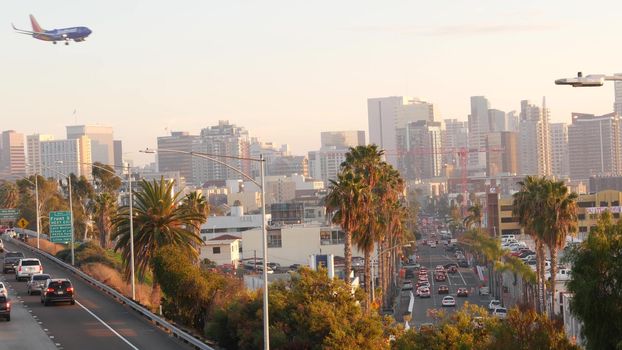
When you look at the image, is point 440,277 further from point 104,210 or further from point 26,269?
point 26,269

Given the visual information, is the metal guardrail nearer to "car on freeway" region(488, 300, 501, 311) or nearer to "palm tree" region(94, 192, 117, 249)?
"palm tree" region(94, 192, 117, 249)

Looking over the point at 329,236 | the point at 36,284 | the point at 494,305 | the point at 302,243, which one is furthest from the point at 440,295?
the point at 36,284

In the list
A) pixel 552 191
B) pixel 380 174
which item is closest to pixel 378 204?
pixel 380 174

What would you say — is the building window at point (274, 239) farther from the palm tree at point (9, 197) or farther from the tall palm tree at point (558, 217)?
the tall palm tree at point (558, 217)

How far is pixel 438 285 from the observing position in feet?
407

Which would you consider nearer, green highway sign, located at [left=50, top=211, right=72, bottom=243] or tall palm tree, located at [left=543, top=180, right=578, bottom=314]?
tall palm tree, located at [left=543, top=180, right=578, bottom=314]

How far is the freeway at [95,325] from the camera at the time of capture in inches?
1626

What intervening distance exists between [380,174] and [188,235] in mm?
18896

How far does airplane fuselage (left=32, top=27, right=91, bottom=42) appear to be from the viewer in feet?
381

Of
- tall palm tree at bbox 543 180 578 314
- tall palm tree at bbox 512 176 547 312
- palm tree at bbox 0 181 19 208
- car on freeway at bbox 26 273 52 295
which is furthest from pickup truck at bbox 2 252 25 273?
palm tree at bbox 0 181 19 208

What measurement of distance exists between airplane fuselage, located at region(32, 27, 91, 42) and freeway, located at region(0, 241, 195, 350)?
56.9 m

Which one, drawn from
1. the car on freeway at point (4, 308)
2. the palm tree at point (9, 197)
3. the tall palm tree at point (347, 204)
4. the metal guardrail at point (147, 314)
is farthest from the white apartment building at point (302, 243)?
the car on freeway at point (4, 308)

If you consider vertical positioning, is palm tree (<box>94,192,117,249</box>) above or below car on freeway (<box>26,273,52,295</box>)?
above

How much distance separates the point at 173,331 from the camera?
4291 cm
